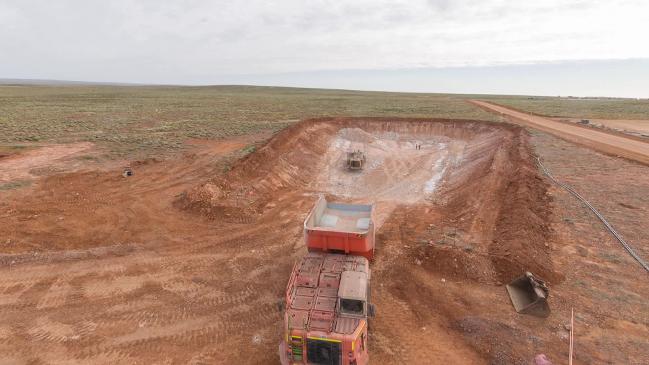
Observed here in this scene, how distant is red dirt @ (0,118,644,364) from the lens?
383 inches

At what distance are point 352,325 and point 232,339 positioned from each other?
157 inches

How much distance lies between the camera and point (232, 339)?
1002cm

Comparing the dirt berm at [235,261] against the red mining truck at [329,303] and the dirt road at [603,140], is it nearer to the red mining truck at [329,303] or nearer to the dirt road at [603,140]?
the red mining truck at [329,303]

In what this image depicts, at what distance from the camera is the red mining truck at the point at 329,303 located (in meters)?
7.74

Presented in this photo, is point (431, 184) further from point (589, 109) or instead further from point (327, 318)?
point (589, 109)

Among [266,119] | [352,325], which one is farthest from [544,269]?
[266,119]

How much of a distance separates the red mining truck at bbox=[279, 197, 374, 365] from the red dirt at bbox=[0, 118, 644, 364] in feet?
6.01

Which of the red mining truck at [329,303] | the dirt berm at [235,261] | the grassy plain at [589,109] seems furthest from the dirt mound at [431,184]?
the grassy plain at [589,109]

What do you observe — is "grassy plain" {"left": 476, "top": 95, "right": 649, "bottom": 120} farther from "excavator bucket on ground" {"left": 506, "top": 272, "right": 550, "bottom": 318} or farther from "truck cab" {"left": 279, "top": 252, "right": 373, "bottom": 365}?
"truck cab" {"left": 279, "top": 252, "right": 373, "bottom": 365}

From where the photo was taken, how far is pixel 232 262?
45.8 ft

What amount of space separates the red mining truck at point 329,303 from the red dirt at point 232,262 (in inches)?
72.2

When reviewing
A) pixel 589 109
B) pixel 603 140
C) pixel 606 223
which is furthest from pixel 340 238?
pixel 589 109

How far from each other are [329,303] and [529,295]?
6.84 meters

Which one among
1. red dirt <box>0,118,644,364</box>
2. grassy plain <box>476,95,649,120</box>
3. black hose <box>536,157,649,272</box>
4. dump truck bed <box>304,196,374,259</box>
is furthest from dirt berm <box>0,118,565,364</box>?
grassy plain <box>476,95,649,120</box>
